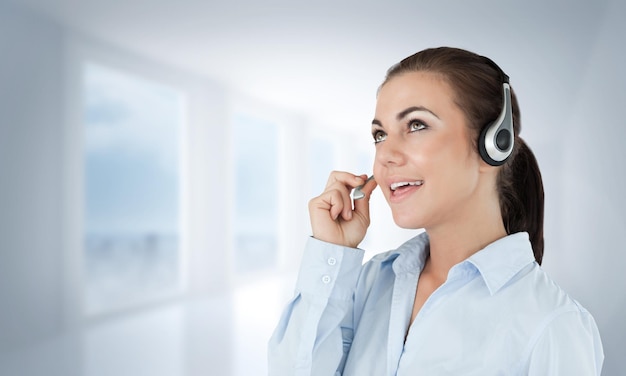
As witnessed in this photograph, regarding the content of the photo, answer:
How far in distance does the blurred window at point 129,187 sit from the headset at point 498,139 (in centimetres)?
1488

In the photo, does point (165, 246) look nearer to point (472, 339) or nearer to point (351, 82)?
point (351, 82)

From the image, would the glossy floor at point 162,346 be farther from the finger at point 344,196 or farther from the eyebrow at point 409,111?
the eyebrow at point 409,111

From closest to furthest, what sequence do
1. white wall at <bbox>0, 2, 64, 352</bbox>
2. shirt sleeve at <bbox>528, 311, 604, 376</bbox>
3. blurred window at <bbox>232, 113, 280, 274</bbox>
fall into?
shirt sleeve at <bbox>528, 311, 604, 376</bbox>, white wall at <bbox>0, 2, 64, 352</bbox>, blurred window at <bbox>232, 113, 280, 274</bbox>

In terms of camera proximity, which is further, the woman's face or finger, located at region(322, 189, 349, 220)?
finger, located at region(322, 189, 349, 220)

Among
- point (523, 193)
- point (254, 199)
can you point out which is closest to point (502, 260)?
point (523, 193)

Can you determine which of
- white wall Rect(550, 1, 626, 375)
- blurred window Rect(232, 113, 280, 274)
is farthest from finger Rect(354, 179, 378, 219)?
blurred window Rect(232, 113, 280, 274)

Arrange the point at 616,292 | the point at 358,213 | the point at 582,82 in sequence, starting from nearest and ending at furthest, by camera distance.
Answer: the point at 358,213
the point at 616,292
the point at 582,82

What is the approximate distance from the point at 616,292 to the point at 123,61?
472cm

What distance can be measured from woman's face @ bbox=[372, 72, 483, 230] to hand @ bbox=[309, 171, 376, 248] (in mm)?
131

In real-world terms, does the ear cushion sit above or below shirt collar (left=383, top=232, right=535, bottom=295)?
above

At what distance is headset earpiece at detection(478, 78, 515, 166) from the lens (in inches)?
41.0

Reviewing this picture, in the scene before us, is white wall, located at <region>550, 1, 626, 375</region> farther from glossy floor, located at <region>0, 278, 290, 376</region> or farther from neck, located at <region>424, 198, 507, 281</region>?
neck, located at <region>424, 198, 507, 281</region>

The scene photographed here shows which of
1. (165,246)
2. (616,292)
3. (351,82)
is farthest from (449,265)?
(165,246)

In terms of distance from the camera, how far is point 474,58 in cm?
108
